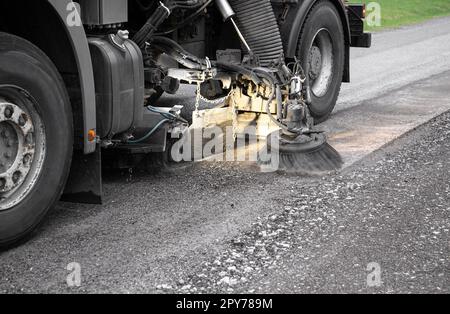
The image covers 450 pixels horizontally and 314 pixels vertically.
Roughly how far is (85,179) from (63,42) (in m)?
0.91

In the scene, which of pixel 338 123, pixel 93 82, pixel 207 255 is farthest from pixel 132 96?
pixel 338 123

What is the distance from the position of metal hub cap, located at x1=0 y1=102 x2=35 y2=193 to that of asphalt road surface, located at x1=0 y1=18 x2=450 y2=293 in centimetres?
43

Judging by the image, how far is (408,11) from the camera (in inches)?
896

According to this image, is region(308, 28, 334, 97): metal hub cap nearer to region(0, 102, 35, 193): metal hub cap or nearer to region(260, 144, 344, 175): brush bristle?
region(260, 144, 344, 175): brush bristle

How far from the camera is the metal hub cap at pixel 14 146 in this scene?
4359 mm

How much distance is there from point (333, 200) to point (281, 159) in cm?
91

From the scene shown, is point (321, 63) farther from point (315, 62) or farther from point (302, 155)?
point (302, 155)

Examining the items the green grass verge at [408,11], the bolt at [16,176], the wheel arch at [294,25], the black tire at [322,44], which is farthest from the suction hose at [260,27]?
the green grass verge at [408,11]

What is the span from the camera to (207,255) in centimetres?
453

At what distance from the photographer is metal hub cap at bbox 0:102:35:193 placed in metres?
4.36

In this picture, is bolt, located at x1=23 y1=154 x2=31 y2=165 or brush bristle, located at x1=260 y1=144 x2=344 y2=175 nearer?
bolt, located at x1=23 y1=154 x2=31 y2=165

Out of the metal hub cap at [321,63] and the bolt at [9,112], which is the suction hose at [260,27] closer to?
the metal hub cap at [321,63]

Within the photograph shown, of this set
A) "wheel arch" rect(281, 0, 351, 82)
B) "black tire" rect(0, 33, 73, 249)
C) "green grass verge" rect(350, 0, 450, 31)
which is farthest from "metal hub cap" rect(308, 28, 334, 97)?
"green grass verge" rect(350, 0, 450, 31)

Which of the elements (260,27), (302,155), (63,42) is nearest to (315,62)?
(260,27)
